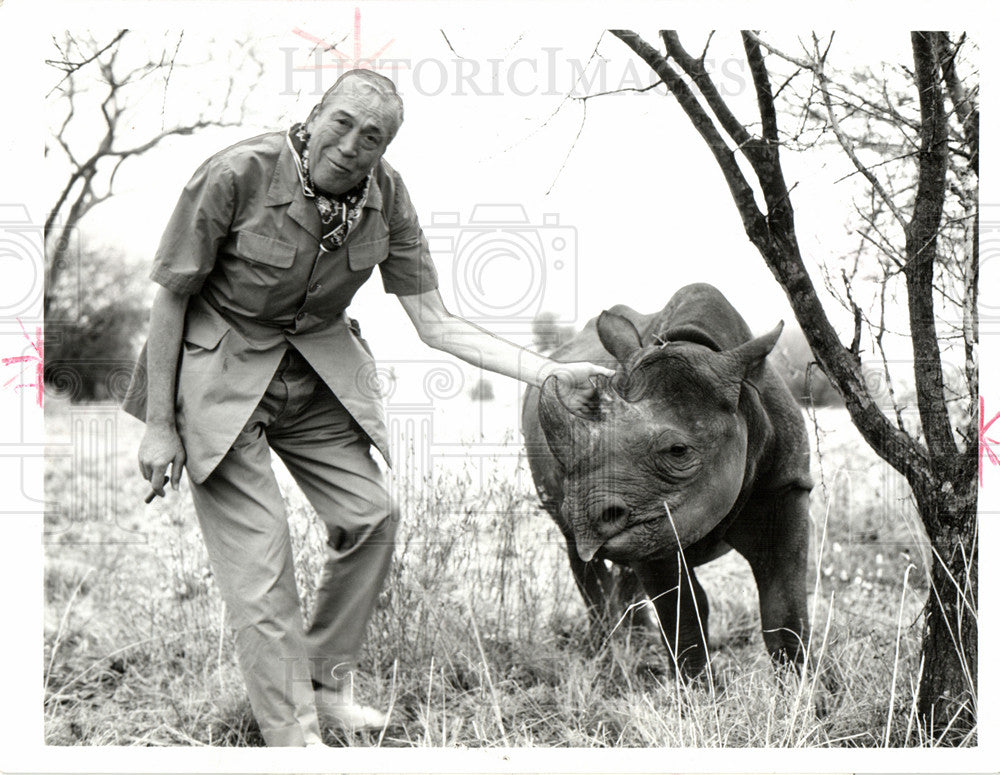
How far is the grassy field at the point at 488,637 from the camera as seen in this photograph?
3.77 meters

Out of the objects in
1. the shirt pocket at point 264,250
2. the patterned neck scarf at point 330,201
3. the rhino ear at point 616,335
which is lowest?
the rhino ear at point 616,335

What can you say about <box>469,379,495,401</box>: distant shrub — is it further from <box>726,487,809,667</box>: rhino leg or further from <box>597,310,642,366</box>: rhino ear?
<box>726,487,809,667</box>: rhino leg

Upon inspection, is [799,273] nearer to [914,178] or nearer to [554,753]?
[914,178]

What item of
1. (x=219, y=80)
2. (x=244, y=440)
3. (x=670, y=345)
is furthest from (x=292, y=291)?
(x=670, y=345)

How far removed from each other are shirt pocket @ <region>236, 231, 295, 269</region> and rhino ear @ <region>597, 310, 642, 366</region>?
42.0 inches

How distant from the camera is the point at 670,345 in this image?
3.64 m

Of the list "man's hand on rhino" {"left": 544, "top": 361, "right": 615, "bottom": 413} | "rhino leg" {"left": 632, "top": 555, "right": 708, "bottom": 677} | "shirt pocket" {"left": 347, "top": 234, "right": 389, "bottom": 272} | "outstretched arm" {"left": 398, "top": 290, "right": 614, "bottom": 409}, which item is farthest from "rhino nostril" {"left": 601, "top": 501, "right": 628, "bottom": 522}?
"shirt pocket" {"left": 347, "top": 234, "right": 389, "bottom": 272}

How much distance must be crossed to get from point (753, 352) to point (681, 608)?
42.5 inches

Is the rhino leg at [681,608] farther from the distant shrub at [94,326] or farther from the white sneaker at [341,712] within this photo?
the distant shrub at [94,326]

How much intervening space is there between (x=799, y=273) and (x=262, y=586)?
2011mm

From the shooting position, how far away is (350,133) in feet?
11.1

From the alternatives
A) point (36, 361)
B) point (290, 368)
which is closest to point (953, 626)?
point (290, 368)

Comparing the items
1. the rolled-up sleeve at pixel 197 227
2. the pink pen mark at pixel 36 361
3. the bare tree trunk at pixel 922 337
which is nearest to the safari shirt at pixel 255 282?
the rolled-up sleeve at pixel 197 227

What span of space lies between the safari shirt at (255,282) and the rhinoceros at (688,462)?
2.34 ft
